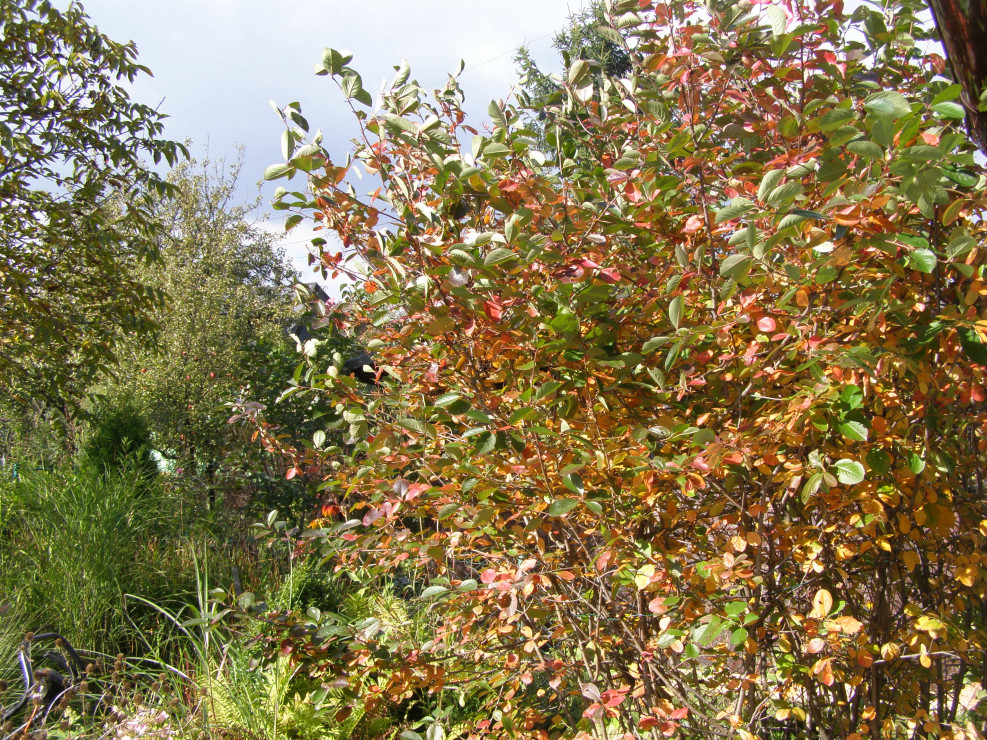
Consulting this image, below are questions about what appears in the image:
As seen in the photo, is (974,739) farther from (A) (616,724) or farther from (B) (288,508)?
(B) (288,508)

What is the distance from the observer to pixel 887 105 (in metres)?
1.14

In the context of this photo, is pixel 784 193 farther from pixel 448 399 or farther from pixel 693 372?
pixel 448 399

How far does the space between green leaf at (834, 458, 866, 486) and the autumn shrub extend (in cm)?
3

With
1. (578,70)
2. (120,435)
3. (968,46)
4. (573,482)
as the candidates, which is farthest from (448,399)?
(120,435)

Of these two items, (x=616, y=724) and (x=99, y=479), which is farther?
(x=99, y=479)

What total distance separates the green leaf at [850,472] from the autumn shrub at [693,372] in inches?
1.2

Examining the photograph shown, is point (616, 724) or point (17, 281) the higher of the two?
point (17, 281)

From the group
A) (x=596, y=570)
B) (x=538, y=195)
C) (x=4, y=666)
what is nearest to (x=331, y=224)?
(x=538, y=195)

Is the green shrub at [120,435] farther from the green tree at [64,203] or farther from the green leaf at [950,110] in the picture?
the green leaf at [950,110]

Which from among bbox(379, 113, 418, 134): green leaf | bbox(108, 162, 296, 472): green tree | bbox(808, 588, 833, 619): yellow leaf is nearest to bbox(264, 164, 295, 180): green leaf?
bbox(379, 113, 418, 134): green leaf

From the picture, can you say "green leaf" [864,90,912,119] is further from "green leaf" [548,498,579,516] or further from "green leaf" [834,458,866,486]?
"green leaf" [548,498,579,516]

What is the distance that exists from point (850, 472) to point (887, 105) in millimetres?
672

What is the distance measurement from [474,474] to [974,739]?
129cm

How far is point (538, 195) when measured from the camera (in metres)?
1.68
